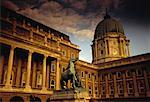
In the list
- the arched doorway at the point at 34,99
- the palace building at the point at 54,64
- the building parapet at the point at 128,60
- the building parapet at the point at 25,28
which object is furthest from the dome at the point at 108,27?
the arched doorway at the point at 34,99

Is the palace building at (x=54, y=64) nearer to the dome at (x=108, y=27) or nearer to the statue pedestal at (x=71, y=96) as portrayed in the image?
the dome at (x=108, y=27)

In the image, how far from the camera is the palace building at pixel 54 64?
60.3 ft

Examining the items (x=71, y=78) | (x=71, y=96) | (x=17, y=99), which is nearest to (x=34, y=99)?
(x=17, y=99)

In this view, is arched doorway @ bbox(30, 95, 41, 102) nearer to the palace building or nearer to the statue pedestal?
the palace building

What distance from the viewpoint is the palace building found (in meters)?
18.4

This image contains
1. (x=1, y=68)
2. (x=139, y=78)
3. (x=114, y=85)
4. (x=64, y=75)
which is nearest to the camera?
(x=64, y=75)

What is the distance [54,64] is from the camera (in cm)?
2580

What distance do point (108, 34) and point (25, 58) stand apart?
2366 centimetres

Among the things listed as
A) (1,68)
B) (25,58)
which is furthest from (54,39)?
(1,68)

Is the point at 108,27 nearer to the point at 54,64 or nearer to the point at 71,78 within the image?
the point at 54,64

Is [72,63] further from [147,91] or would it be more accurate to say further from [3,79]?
[147,91]

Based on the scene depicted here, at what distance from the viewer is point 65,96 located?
10672 millimetres

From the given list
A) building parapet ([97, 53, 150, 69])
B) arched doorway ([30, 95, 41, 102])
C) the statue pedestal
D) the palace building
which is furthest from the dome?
the statue pedestal

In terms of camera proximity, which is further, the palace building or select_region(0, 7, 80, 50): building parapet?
select_region(0, 7, 80, 50): building parapet
